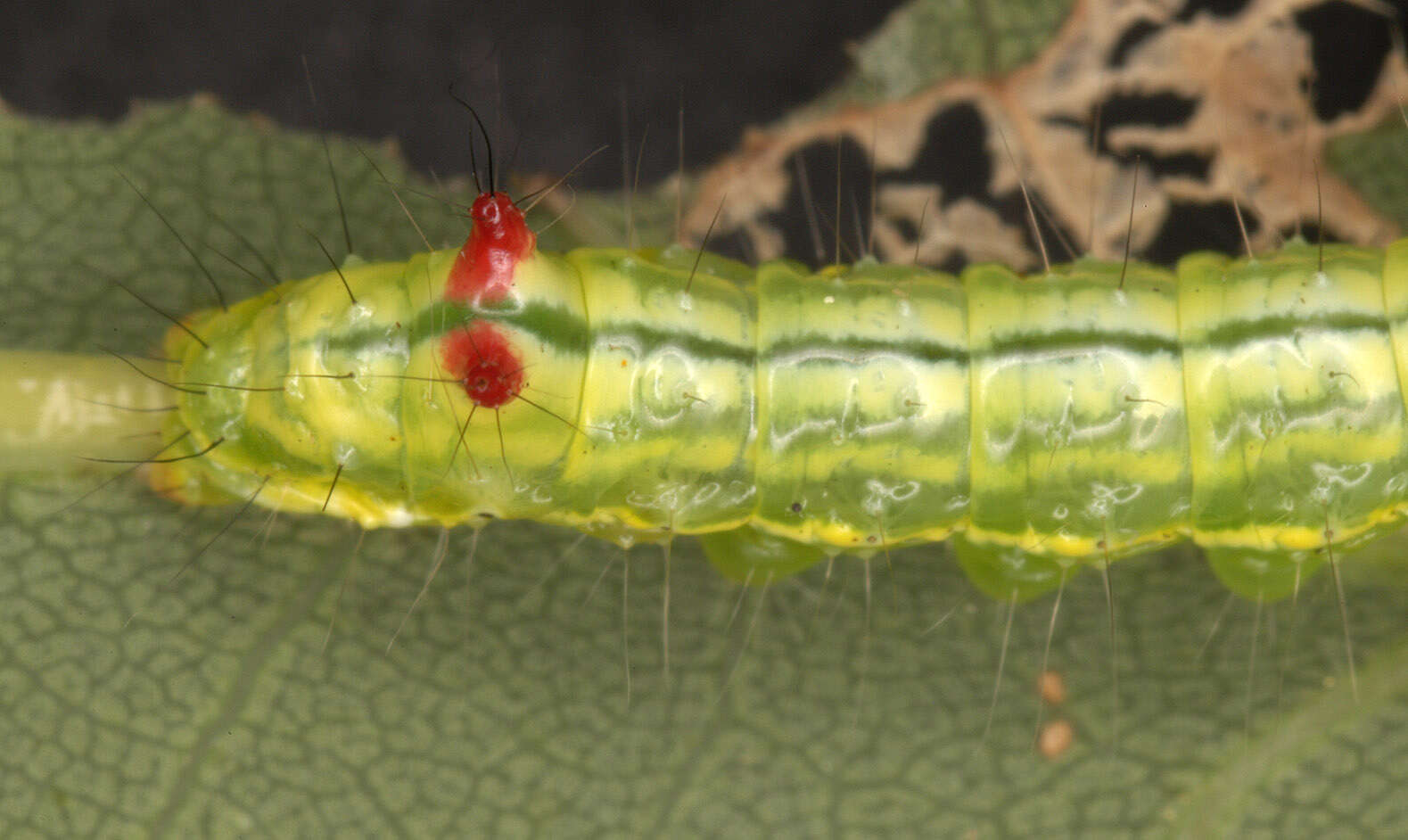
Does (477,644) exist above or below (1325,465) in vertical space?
below

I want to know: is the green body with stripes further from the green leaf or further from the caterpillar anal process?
the green leaf

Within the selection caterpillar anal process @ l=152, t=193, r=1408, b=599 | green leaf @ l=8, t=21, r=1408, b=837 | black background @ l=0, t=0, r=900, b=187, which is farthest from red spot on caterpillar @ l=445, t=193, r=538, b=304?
black background @ l=0, t=0, r=900, b=187

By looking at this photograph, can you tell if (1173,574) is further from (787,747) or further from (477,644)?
(477,644)

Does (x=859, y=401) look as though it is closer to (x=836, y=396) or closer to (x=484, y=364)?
(x=836, y=396)

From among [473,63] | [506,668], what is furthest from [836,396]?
[473,63]

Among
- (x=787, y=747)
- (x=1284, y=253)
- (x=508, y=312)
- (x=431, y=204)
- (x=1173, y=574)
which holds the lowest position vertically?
(x=787, y=747)

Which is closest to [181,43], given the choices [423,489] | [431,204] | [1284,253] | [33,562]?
[431,204]
